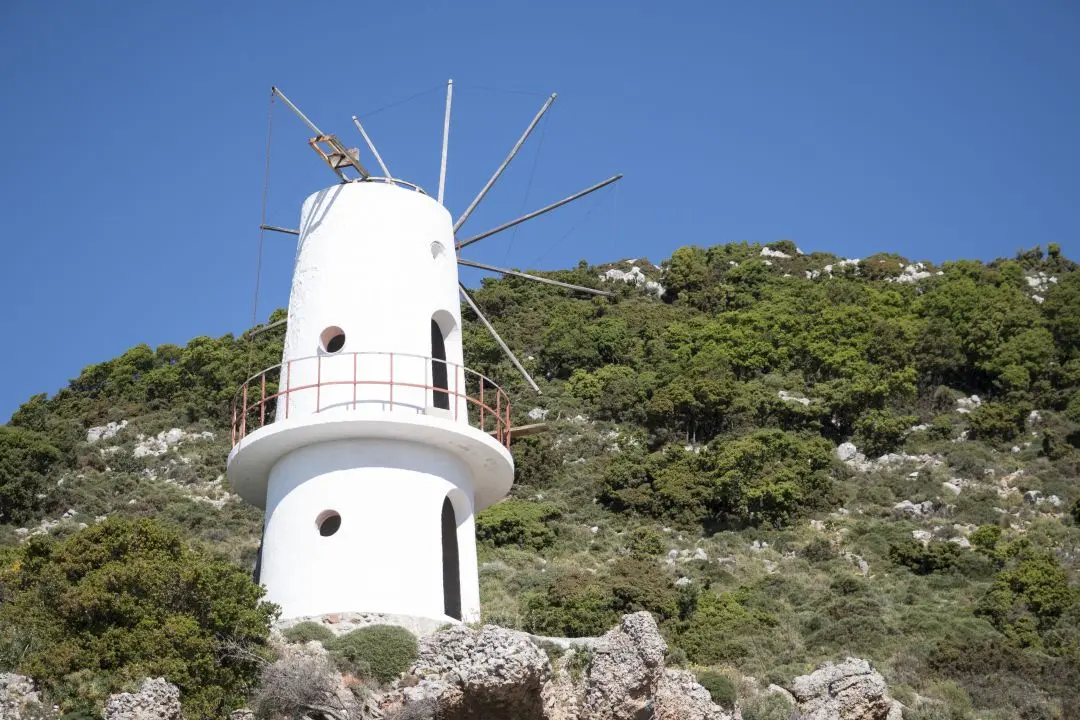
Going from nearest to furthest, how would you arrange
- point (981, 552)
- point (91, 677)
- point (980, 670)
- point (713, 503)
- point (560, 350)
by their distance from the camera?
1. point (91, 677)
2. point (980, 670)
3. point (981, 552)
4. point (713, 503)
5. point (560, 350)

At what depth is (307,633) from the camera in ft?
73.2

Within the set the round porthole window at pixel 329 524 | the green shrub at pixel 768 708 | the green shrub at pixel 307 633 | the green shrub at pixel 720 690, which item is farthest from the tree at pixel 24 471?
the green shrub at pixel 768 708

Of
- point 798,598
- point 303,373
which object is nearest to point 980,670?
point 798,598

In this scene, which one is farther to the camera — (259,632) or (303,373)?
(303,373)

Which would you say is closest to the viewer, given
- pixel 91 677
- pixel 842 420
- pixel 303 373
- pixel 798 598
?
pixel 91 677

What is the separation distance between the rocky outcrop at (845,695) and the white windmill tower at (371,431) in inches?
224

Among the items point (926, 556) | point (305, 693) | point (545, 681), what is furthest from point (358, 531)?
point (926, 556)

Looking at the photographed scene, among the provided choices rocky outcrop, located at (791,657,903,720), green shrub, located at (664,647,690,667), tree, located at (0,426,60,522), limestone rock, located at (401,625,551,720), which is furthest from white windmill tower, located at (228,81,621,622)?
tree, located at (0,426,60,522)

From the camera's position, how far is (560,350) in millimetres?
67688

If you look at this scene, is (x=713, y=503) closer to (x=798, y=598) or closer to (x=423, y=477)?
(x=798, y=598)

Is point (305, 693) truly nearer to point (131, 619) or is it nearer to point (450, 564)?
point (131, 619)

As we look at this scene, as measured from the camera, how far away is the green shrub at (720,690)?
23734 mm

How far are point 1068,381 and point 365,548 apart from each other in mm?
46457

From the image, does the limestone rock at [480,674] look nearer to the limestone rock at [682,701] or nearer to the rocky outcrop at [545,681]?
the rocky outcrop at [545,681]
